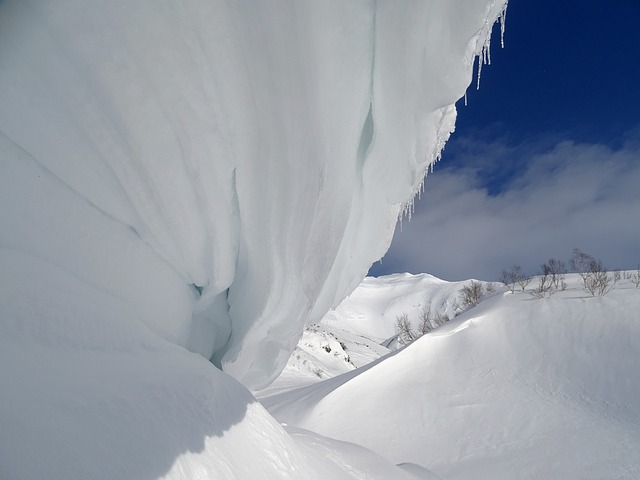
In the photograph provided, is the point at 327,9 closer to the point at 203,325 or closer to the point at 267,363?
the point at 203,325

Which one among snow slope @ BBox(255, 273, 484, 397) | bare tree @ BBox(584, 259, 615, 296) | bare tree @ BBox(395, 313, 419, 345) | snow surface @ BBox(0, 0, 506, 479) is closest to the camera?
snow surface @ BBox(0, 0, 506, 479)

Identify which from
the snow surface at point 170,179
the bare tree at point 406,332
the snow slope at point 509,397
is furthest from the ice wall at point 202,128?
the bare tree at point 406,332

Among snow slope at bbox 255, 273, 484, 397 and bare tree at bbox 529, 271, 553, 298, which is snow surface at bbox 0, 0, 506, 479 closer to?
bare tree at bbox 529, 271, 553, 298

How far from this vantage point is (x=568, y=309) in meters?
9.77

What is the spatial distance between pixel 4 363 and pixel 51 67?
123cm

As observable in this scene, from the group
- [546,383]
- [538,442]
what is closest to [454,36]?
[538,442]

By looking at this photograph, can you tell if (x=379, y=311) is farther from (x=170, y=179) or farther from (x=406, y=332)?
(x=170, y=179)

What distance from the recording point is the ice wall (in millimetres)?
1733

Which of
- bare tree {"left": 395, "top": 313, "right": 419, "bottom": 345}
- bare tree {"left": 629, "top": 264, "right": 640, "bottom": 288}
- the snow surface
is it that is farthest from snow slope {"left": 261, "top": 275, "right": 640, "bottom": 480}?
bare tree {"left": 395, "top": 313, "right": 419, "bottom": 345}

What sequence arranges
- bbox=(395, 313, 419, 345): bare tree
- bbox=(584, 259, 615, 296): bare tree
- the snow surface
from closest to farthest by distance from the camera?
the snow surface < bbox=(584, 259, 615, 296): bare tree < bbox=(395, 313, 419, 345): bare tree

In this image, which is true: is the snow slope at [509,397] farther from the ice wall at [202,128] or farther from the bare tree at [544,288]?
the ice wall at [202,128]

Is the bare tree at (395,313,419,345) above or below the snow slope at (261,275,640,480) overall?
above

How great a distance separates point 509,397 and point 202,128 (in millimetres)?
7640

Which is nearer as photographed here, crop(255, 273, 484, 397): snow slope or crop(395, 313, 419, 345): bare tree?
crop(395, 313, 419, 345): bare tree
